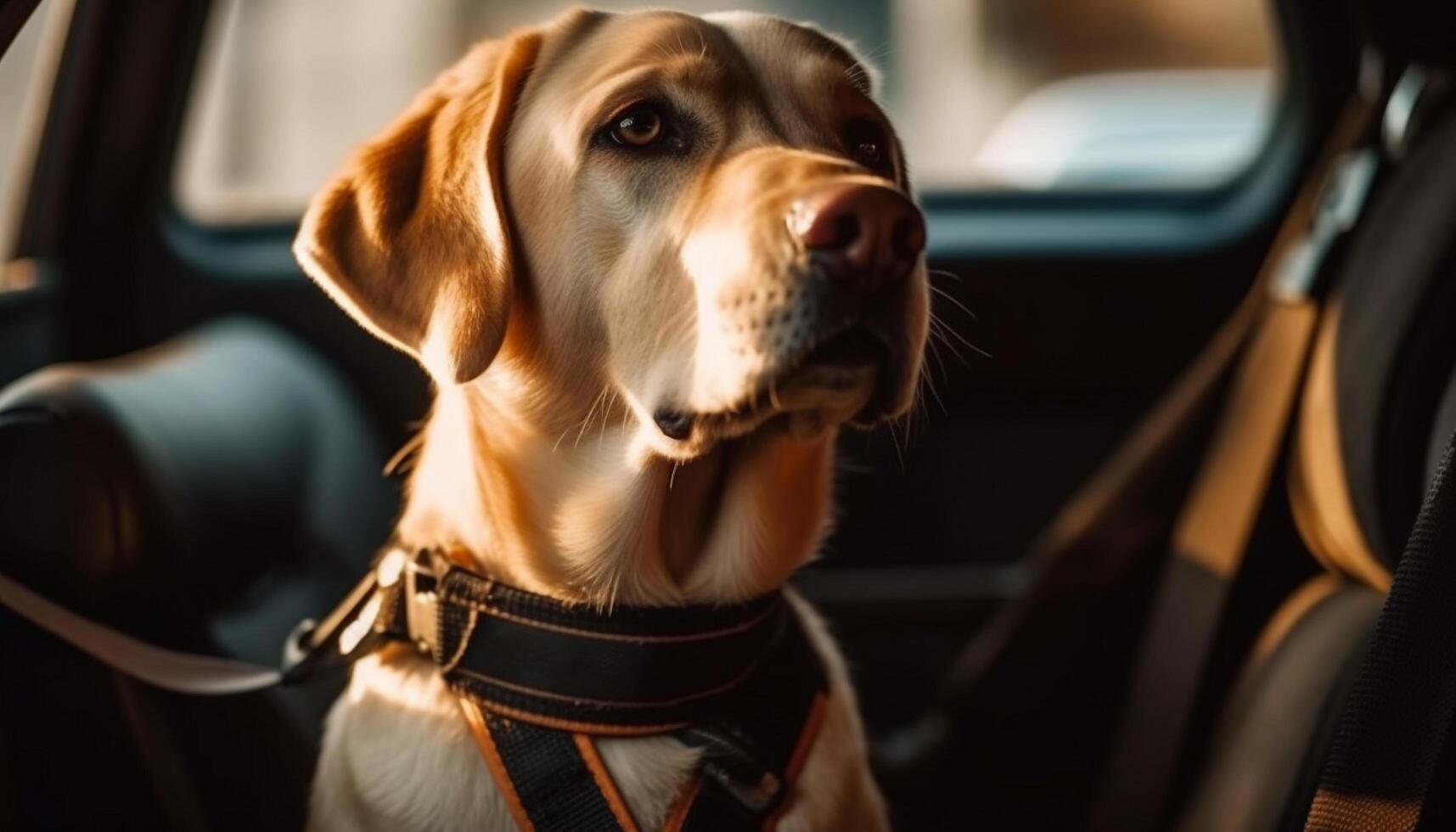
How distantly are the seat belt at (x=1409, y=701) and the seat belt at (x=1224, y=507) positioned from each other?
66 cm

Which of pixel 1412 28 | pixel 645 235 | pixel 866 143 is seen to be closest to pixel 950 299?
pixel 866 143

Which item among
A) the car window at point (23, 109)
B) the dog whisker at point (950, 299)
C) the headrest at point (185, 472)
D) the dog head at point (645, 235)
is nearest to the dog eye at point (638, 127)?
the dog head at point (645, 235)

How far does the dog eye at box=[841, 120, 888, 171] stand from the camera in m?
1.76

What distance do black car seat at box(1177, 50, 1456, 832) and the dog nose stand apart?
0.73 metres

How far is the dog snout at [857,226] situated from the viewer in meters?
1.30

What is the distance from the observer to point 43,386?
1.75 metres

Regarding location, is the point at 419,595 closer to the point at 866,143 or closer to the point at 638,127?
the point at 638,127

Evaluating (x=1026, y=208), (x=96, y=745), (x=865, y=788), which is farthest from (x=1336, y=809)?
(x=1026, y=208)

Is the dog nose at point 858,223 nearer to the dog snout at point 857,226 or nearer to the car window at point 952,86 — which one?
the dog snout at point 857,226

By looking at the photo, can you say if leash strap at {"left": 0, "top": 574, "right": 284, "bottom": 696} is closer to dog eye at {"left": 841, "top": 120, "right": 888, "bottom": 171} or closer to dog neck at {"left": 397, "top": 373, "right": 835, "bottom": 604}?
dog neck at {"left": 397, "top": 373, "right": 835, "bottom": 604}

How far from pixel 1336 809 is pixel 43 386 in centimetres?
150

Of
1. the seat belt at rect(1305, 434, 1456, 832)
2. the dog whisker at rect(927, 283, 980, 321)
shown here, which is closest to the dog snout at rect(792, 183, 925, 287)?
the dog whisker at rect(927, 283, 980, 321)

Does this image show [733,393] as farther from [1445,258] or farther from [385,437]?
[385,437]

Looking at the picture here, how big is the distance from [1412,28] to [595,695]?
144 centimetres
